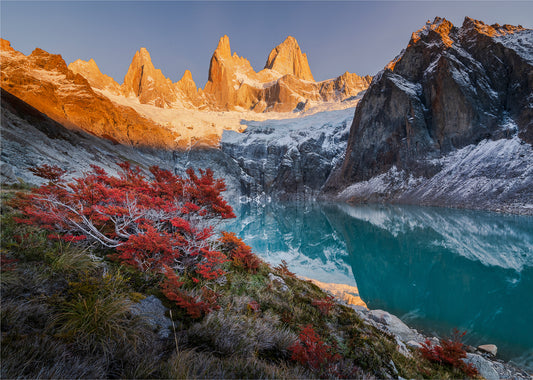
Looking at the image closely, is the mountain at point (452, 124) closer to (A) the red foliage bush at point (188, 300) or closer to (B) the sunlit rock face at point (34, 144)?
(A) the red foliage bush at point (188, 300)

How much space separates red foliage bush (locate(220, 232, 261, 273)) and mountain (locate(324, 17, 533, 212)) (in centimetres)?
5778

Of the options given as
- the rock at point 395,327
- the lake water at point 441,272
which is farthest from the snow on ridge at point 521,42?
the rock at point 395,327

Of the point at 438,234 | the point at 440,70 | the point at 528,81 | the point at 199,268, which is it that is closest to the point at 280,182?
the point at 440,70

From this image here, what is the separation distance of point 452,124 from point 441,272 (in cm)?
7615

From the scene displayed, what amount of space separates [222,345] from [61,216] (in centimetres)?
501

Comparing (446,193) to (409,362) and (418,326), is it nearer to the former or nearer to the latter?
(418,326)

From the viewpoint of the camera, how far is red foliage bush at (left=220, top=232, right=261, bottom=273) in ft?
24.9

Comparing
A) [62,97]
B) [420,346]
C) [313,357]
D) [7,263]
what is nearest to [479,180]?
[420,346]

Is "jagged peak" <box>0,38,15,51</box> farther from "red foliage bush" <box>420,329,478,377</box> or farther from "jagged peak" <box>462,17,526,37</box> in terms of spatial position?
"jagged peak" <box>462,17,526,37</box>

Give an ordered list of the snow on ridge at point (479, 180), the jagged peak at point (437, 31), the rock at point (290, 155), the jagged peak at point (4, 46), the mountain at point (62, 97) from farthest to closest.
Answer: the rock at point (290, 155)
the jagged peak at point (4, 46)
the jagged peak at point (437, 31)
the mountain at point (62, 97)
the snow on ridge at point (479, 180)

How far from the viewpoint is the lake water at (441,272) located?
31.1ft

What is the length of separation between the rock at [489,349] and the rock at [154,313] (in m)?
10.2

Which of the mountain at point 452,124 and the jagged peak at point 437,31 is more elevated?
the jagged peak at point 437,31

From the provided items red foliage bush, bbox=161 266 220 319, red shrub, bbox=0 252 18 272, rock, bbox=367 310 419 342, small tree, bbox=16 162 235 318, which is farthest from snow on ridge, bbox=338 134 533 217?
red shrub, bbox=0 252 18 272
